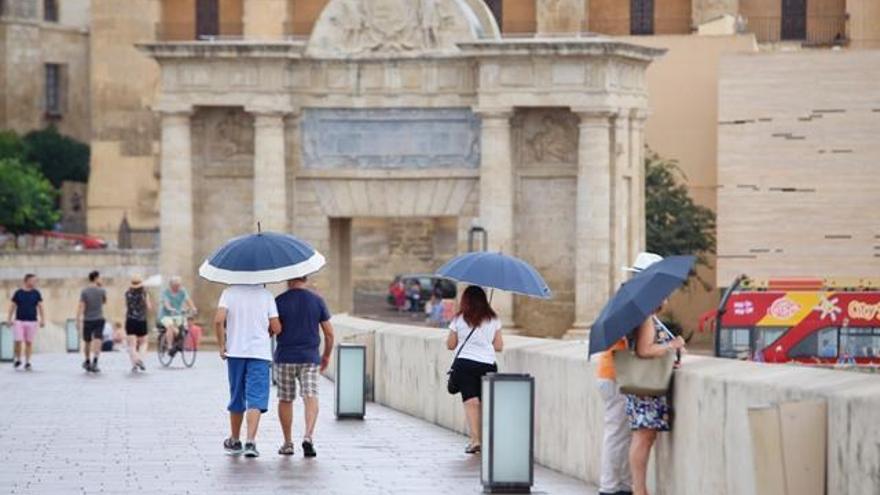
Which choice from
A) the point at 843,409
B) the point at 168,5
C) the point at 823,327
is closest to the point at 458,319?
the point at 843,409

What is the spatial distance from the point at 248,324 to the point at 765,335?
4382 centimetres

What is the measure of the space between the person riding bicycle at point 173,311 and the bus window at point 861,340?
26.2 metres

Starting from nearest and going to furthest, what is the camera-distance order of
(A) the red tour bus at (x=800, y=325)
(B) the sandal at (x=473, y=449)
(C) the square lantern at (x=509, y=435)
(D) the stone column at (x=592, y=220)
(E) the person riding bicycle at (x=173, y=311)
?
(C) the square lantern at (x=509, y=435)
(B) the sandal at (x=473, y=449)
(E) the person riding bicycle at (x=173, y=311)
(D) the stone column at (x=592, y=220)
(A) the red tour bus at (x=800, y=325)

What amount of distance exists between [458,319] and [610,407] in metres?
4.92

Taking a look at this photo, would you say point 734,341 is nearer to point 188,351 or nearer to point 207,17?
point 188,351

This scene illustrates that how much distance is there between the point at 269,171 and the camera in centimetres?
4862

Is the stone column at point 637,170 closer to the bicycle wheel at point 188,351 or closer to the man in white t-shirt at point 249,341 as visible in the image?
the bicycle wheel at point 188,351

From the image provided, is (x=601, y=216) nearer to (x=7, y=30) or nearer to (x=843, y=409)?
(x=843, y=409)

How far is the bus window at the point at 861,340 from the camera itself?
209 feet

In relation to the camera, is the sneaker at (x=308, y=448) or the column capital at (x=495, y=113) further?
the column capital at (x=495, y=113)

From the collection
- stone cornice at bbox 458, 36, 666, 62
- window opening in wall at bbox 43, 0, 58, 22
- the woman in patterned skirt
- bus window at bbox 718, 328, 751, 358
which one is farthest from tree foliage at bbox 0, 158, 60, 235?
the woman in patterned skirt

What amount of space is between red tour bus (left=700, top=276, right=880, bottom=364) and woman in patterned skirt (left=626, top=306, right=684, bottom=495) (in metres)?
47.0

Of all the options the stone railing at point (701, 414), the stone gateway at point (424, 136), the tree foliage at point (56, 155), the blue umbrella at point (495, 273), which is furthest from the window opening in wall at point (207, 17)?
the blue umbrella at point (495, 273)

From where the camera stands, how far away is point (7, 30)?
107000mm
